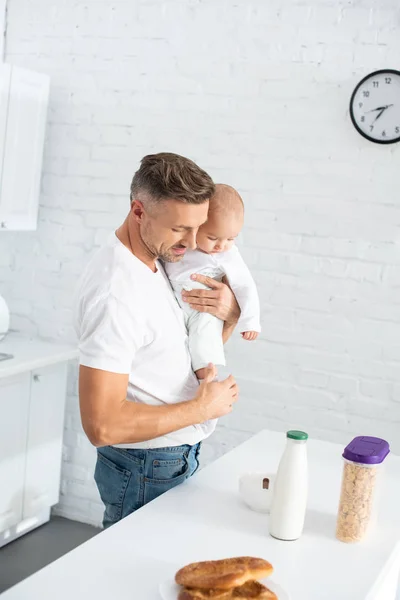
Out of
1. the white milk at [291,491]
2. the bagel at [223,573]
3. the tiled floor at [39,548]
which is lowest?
the tiled floor at [39,548]

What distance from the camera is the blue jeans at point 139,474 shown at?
6.40ft

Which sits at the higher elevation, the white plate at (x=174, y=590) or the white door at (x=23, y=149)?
the white door at (x=23, y=149)

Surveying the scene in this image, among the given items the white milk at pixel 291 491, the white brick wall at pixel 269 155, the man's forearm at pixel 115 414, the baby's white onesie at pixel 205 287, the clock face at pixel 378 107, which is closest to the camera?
the white milk at pixel 291 491

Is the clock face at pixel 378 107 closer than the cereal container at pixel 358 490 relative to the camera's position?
No

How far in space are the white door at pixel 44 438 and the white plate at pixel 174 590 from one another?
7.17ft

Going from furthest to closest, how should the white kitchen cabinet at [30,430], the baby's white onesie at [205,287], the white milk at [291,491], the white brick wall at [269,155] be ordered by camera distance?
the white kitchen cabinet at [30,430]
the white brick wall at [269,155]
the baby's white onesie at [205,287]
the white milk at [291,491]

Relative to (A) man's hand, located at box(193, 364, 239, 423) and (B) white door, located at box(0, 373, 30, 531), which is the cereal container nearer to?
(A) man's hand, located at box(193, 364, 239, 423)

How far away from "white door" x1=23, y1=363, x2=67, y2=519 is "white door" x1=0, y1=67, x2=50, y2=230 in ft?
2.34

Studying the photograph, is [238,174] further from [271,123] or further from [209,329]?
[209,329]

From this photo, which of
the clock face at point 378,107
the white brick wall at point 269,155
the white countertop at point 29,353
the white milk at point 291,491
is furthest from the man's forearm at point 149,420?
the clock face at point 378,107

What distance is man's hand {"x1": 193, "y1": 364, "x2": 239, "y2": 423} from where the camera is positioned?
185 cm

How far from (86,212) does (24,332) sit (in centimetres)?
71

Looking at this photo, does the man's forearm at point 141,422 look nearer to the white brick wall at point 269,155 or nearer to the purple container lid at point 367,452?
the purple container lid at point 367,452

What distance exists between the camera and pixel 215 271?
2248 millimetres
